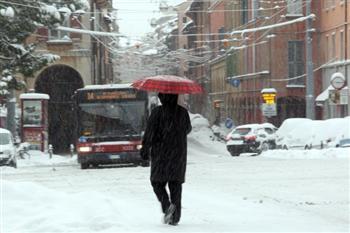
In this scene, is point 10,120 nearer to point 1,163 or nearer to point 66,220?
point 1,163

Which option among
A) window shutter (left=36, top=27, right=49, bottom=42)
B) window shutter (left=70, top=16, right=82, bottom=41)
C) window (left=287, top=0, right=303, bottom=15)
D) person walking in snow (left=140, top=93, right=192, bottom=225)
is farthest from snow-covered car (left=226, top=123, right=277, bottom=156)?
person walking in snow (left=140, top=93, right=192, bottom=225)

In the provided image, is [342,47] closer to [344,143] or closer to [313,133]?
[313,133]

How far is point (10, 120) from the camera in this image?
1555 inches

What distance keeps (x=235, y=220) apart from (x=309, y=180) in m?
8.70

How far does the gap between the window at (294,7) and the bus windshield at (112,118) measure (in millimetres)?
30140

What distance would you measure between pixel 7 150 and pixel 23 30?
6.99 metres

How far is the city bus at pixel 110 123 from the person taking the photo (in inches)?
1128

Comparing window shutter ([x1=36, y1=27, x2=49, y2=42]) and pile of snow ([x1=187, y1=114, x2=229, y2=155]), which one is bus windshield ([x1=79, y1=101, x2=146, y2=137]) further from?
pile of snow ([x1=187, y1=114, x2=229, y2=155])

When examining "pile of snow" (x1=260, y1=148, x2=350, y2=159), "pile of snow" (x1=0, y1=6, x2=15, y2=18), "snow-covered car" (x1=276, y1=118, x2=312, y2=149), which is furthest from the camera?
"snow-covered car" (x1=276, y1=118, x2=312, y2=149)

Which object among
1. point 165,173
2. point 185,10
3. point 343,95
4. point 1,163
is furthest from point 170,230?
point 185,10

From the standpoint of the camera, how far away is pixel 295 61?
195 feet

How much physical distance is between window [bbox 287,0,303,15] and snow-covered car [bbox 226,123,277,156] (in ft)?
55.3

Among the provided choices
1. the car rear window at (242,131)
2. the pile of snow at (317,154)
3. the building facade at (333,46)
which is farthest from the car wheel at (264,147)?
the building facade at (333,46)

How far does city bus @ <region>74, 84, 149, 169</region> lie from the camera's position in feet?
94.0
